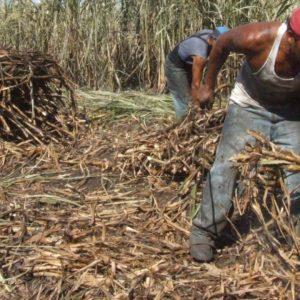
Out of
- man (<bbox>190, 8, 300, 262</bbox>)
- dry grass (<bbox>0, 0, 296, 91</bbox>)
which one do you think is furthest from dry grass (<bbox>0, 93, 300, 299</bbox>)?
dry grass (<bbox>0, 0, 296, 91</bbox>)

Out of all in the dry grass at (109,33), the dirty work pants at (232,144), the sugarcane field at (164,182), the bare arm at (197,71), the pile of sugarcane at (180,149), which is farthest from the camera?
the dry grass at (109,33)

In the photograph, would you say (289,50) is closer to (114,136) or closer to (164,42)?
(114,136)

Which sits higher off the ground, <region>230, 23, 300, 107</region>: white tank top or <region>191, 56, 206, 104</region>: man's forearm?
<region>230, 23, 300, 107</region>: white tank top

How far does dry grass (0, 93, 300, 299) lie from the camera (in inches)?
139

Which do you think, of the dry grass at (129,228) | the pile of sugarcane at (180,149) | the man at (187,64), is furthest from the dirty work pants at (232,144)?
the man at (187,64)

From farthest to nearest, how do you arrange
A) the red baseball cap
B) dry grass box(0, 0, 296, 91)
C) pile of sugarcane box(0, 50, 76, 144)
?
dry grass box(0, 0, 296, 91)
pile of sugarcane box(0, 50, 76, 144)
the red baseball cap

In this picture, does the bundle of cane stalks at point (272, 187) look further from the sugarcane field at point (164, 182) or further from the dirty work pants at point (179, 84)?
the dirty work pants at point (179, 84)

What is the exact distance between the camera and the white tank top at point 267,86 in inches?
142

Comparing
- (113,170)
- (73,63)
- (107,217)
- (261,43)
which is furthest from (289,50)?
(73,63)

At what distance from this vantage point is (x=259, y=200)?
3.59 meters

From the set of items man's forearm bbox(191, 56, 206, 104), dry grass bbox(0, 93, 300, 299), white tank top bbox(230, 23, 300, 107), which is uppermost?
white tank top bbox(230, 23, 300, 107)

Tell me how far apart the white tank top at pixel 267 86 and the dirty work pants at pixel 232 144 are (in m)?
0.05

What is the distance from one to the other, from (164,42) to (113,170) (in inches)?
157

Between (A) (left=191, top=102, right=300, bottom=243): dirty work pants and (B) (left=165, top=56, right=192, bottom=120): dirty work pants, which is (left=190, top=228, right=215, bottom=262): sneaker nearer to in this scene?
(A) (left=191, top=102, right=300, bottom=243): dirty work pants
